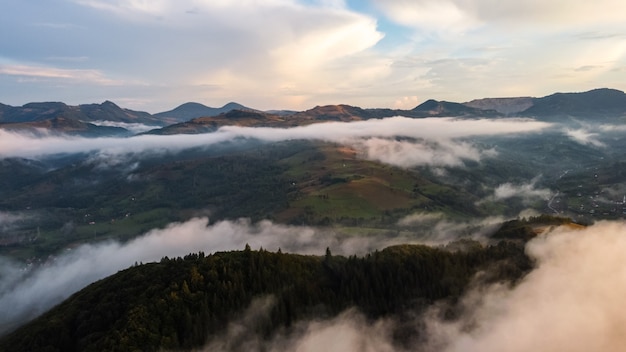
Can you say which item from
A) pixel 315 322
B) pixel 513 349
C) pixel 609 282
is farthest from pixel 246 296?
pixel 609 282

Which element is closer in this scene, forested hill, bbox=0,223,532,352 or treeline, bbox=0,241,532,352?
treeline, bbox=0,241,532,352

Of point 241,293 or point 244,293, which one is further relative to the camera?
point 241,293

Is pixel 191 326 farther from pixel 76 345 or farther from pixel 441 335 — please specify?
pixel 441 335

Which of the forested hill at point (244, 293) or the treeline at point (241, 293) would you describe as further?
the forested hill at point (244, 293)
